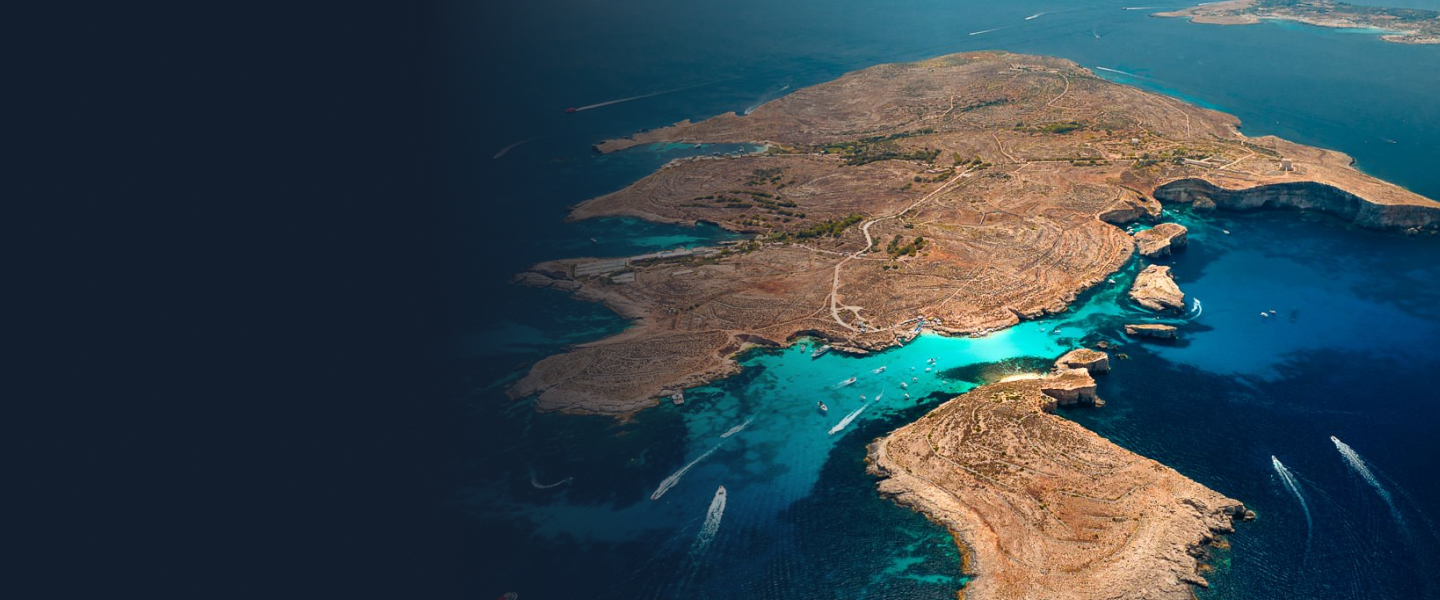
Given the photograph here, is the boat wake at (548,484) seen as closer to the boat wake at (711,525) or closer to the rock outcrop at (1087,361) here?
the boat wake at (711,525)

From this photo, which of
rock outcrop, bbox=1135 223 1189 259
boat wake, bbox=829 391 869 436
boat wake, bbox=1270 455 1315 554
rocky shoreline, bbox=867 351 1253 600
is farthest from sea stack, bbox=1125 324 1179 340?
boat wake, bbox=829 391 869 436

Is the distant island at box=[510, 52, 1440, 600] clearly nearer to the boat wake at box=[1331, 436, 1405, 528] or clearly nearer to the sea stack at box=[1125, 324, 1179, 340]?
the sea stack at box=[1125, 324, 1179, 340]

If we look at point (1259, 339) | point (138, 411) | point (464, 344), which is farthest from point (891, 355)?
point (138, 411)

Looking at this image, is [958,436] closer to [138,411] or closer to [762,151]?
[138,411]

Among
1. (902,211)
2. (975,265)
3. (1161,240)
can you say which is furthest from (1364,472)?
(902,211)

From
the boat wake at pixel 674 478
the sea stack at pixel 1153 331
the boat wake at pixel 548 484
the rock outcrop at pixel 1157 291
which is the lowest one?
the boat wake at pixel 674 478

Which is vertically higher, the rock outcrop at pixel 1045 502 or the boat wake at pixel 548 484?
the boat wake at pixel 548 484

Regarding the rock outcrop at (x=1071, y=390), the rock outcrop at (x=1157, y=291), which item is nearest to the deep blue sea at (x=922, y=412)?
the rock outcrop at (x=1071, y=390)
